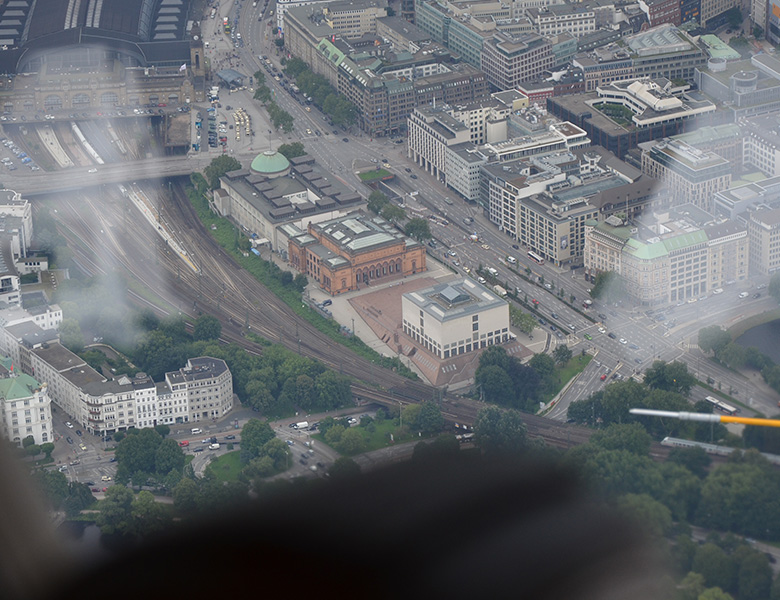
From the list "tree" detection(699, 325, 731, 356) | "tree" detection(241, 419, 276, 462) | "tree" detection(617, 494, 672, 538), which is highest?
"tree" detection(617, 494, 672, 538)

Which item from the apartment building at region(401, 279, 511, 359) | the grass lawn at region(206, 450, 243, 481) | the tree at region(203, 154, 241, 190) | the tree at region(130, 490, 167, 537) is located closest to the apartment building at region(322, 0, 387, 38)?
the tree at region(203, 154, 241, 190)

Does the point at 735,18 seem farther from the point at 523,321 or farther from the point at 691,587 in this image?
the point at 691,587

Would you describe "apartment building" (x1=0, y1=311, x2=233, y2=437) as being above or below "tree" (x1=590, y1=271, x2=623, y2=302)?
above

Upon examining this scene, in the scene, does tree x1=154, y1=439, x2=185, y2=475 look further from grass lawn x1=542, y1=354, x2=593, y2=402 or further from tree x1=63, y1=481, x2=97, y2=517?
grass lawn x1=542, y1=354, x2=593, y2=402

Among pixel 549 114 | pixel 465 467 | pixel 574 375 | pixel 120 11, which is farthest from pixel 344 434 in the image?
pixel 120 11

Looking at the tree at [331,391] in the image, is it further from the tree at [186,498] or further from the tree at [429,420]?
the tree at [186,498]

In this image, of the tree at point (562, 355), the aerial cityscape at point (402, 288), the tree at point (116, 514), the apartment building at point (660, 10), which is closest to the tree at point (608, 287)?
the aerial cityscape at point (402, 288)

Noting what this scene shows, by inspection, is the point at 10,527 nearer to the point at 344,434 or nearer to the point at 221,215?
the point at 344,434
